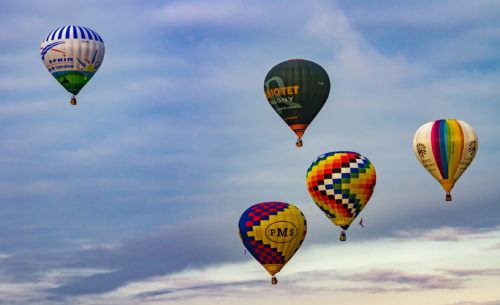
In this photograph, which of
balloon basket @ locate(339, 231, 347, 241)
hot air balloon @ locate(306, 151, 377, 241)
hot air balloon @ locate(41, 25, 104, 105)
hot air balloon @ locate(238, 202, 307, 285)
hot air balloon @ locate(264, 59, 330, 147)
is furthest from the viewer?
hot air balloon @ locate(41, 25, 104, 105)

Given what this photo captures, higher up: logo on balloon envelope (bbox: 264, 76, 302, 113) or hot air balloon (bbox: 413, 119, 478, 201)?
logo on balloon envelope (bbox: 264, 76, 302, 113)

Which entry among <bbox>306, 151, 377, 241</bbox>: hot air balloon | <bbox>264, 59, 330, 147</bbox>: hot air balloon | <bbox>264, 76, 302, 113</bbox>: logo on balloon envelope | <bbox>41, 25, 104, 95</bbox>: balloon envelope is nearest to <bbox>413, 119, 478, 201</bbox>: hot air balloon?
<bbox>306, 151, 377, 241</bbox>: hot air balloon

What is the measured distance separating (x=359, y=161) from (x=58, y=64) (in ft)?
65.8

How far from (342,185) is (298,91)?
651 centimetres

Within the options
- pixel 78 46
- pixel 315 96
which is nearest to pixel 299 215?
pixel 315 96

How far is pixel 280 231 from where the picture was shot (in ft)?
220

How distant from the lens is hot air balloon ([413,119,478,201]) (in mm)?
64562

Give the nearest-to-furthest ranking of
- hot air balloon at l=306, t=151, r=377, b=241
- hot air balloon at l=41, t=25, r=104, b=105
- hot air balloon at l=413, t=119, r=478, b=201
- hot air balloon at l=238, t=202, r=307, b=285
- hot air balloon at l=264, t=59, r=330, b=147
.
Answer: hot air balloon at l=413, t=119, r=478, b=201 < hot air balloon at l=306, t=151, r=377, b=241 < hot air balloon at l=264, t=59, r=330, b=147 < hot air balloon at l=238, t=202, r=307, b=285 < hot air balloon at l=41, t=25, r=104, b=105

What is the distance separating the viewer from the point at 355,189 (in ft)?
217

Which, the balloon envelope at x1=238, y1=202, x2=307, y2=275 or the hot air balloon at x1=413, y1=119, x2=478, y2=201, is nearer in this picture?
the hot air balloon at x1=413, y1=119, x2=478, y2=201

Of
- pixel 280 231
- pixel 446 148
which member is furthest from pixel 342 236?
pixel 446 148

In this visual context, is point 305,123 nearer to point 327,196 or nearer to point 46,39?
point 327,196

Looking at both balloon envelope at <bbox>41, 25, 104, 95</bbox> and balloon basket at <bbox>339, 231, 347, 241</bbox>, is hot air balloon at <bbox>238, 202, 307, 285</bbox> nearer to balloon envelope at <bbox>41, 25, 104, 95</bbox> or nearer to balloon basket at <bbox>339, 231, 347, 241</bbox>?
balloon basket at <bbox>339, 231, 347, 241</bbox>

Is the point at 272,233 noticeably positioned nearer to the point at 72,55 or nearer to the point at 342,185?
the point at 342,185
